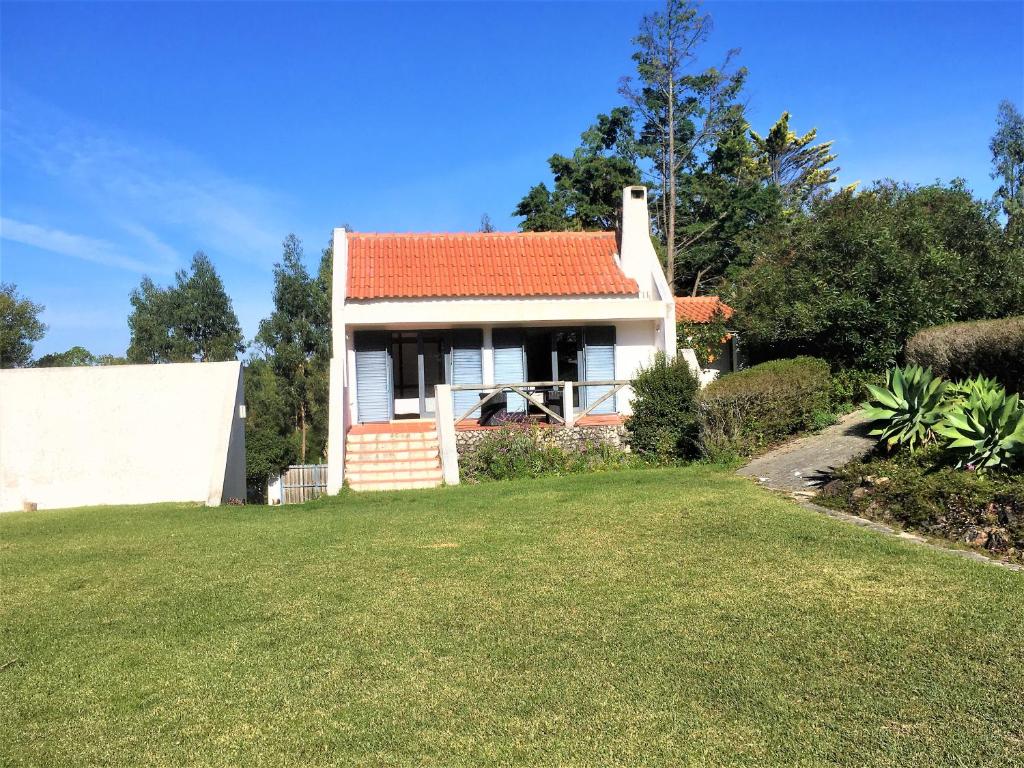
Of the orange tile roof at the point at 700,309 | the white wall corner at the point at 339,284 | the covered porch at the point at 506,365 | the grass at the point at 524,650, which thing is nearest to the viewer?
the grass at the point at 524,650

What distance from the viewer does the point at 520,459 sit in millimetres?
14445

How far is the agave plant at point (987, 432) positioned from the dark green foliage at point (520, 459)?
7.05 metres

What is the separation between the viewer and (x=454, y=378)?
17875 millimetres

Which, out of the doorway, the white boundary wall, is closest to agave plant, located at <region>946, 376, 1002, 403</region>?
the doorway

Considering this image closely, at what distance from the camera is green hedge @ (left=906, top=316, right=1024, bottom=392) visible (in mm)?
11852

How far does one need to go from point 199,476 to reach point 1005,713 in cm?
1344

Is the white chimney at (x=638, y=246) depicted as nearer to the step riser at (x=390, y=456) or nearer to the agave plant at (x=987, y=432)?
the step riser at (x=390, y=456)

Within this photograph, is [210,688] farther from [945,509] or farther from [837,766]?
[945,509]

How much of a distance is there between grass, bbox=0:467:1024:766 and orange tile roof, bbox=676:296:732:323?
13.9 metres

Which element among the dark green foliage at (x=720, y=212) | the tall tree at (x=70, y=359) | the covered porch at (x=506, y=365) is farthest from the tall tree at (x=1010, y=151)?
the tall tree at (x=70, y=359)

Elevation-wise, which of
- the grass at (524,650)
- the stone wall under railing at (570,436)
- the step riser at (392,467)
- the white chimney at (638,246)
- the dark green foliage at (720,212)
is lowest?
the grass at (524,650)

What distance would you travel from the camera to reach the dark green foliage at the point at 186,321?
3681cm

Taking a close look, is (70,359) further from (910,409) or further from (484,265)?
(910,409)

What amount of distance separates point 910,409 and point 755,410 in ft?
14.0
